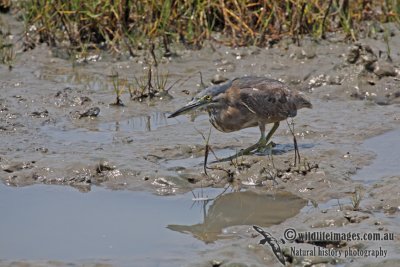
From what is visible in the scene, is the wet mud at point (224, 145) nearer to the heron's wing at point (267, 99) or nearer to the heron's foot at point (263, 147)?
the heron's foot at point (263, 147)

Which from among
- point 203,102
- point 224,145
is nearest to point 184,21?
point 224,145

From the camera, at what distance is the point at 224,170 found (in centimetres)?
739

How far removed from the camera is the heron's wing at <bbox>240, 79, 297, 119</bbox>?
7816mm

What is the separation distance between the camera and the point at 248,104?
7.81 m

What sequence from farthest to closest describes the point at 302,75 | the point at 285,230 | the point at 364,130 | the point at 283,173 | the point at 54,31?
the point at 54,31 → the point at 302,75 → the point at 364,130 → the point at 283,173 → the point at 285,230

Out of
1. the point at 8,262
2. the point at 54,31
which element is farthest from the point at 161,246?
the point at 54,31

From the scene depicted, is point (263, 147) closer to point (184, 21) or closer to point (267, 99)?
point (267, 99)

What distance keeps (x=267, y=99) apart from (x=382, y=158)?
3.39ft

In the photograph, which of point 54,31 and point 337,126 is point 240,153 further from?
point 54,31

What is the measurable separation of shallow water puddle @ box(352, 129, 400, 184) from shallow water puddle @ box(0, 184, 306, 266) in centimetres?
73

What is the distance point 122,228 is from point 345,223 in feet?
4.76

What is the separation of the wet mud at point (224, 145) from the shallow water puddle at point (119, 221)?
0.03 metres

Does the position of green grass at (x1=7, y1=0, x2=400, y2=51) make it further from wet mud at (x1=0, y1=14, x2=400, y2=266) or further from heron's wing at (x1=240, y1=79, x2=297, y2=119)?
heron's wing at (x1=240, y1=79, x2=297, y2=119)

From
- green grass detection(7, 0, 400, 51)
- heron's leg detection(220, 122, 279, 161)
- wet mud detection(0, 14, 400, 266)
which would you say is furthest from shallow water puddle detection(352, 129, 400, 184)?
green grass detection(7, 0, 400, 51)
